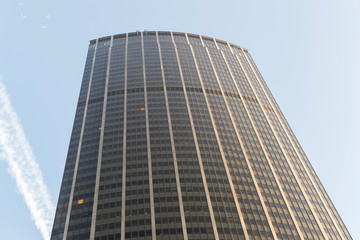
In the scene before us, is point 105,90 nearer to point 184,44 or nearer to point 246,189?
point 184,44

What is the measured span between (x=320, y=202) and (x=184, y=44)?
370 ft

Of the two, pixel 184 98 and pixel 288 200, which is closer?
pixel 288 200

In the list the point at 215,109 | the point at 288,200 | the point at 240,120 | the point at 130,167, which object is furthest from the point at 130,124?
the point at 288,200

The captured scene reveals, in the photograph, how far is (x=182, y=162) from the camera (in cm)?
10531

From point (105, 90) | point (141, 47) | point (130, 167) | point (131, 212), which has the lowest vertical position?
point (131, 212)

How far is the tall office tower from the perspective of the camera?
87.9 meters

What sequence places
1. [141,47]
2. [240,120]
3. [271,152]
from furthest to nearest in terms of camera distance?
1. [141,47]
2. [240,120]
3. [271,152]

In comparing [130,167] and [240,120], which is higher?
[240,120]

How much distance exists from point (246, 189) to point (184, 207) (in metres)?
22.3

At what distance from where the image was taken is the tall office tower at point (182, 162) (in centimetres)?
8794

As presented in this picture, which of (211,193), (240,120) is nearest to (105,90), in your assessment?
(240,120)

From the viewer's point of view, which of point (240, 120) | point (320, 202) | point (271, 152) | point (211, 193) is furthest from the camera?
point (240, 120)

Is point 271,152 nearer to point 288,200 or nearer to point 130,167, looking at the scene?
point 288,200

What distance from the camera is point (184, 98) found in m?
136
